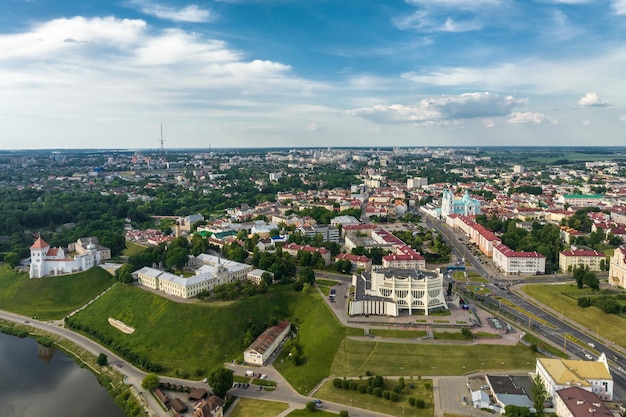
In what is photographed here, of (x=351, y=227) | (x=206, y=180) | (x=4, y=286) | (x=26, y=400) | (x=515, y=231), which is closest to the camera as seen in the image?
(x=26, y=400)

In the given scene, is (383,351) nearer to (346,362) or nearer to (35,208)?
(346,362)

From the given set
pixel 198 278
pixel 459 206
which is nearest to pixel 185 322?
pixel 198 278

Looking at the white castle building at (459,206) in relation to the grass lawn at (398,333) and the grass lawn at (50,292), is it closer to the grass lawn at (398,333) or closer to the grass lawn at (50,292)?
the grass lawn at (398,333)

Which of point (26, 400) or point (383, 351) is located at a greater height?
point (383, 351)

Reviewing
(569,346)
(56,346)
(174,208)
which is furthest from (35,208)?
(569,346)

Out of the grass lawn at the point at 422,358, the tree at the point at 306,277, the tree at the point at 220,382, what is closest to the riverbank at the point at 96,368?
the tree at the point at 220,382

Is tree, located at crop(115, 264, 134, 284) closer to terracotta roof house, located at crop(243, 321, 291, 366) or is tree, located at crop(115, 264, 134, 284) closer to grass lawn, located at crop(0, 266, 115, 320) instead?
grass lawn, located at crop(0, 266, 115, 320)

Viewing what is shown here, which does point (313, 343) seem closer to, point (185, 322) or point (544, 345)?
point (185, 322)
